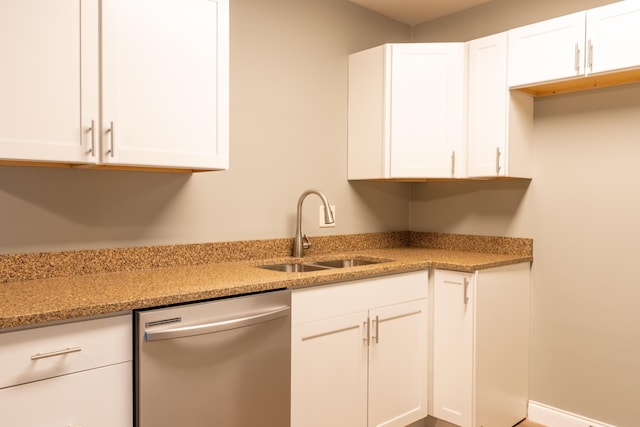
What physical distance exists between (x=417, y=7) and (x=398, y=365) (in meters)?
2.21

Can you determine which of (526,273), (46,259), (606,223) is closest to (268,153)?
(46,259)

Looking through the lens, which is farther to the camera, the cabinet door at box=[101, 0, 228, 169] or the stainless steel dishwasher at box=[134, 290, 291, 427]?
the cabinet door at box=[101, 0, 228, 169]

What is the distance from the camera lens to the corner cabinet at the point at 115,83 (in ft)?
4.94

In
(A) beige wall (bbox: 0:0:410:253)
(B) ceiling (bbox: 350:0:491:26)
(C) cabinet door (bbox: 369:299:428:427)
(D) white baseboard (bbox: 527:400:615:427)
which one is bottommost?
(D) white baseboard (bbox: 527:400:615:427)

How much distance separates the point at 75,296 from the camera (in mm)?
1505

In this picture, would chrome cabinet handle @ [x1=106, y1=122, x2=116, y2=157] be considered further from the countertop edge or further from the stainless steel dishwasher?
the stainless steel dishwasher

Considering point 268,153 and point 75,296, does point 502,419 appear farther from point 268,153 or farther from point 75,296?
point 75,296

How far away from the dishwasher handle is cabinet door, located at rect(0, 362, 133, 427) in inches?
5.1

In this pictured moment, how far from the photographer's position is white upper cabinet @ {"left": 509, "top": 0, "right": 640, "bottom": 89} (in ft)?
7.04

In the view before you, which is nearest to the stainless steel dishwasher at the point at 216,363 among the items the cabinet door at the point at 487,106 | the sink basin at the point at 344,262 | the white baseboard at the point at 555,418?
the sink basin at the point at 344,262

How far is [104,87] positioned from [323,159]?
4.68ft

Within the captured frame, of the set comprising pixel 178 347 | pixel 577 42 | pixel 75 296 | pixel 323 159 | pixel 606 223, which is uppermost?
pixel 577 42

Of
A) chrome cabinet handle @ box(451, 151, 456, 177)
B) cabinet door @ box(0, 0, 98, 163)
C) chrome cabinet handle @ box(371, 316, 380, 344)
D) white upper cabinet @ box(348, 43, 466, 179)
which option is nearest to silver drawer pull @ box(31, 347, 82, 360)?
cabinet door @ box(0, 0, 98, 163)

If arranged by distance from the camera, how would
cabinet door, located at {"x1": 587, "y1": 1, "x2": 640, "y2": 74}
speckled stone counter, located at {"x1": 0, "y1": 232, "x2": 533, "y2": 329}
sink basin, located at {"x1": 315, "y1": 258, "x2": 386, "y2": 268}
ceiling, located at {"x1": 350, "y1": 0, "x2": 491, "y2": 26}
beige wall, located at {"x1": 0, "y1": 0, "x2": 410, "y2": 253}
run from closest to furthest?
speckled stone counter, located at {"x1": 0, "y1": 232, "x2": 533, "y2": 329}, beige wall, located at {"x1": 0, "y1": 0, "x2": 410, "y2": 253}, cabinet door, located at {"x1": 587, "y1": 1, "x2": 640, "y2": 74}, sink basin, located at {"x1": 315, "y1": 258, "x2": 386, "y2": 268}, ceiling, located at {"x1": 350, "y1": 0, "x2": 491, "y2": 26}
